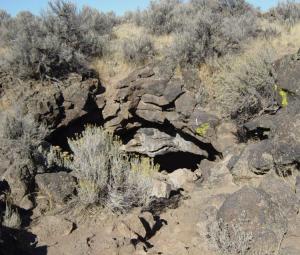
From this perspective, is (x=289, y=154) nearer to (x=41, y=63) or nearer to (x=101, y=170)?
(x=101, y=170)

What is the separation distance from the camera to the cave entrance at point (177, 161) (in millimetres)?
10383

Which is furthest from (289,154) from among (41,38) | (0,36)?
(0,36)

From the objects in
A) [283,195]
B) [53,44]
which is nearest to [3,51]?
[53,44]

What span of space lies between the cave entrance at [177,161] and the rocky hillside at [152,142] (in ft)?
0.10

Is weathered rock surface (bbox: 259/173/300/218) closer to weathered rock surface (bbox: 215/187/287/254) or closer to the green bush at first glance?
weathered rock surface (bbox: 215/187/287/254)

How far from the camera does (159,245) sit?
547 cm

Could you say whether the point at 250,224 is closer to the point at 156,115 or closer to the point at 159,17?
the point at 156,115

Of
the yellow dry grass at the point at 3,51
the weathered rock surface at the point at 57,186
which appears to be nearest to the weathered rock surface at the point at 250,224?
the weathered rock surface at the point at 57,186

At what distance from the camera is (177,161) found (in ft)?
35.3

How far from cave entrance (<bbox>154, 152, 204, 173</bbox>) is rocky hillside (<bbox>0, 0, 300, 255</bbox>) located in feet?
0.10

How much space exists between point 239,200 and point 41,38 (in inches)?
268

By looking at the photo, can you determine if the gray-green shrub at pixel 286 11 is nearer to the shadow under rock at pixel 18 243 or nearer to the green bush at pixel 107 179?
the green bush at pixel 107 179

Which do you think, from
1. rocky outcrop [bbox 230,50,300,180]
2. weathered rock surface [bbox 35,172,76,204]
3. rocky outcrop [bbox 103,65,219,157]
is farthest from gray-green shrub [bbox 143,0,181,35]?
weathered rock surface [bbox 35,172,76,204]

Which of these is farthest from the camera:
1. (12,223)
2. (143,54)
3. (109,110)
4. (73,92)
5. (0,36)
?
(0,36)
